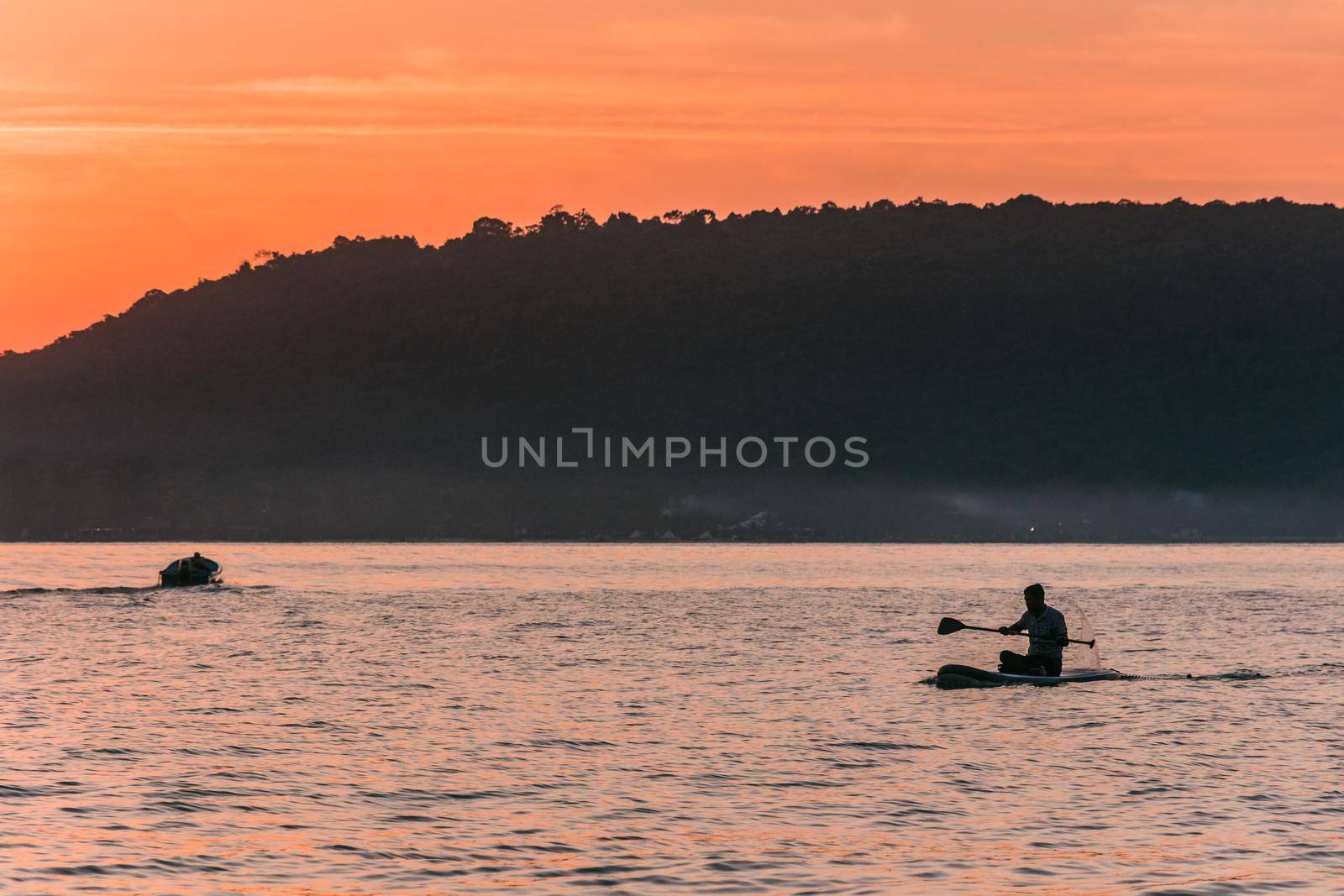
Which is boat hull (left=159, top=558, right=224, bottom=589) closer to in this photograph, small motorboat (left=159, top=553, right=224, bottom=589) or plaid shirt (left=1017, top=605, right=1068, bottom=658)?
small motorboat (left=159, top=553, right=224, bottom=589)

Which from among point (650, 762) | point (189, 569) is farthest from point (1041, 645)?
point (189, 569)

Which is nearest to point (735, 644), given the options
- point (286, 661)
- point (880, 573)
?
point (286, 661)

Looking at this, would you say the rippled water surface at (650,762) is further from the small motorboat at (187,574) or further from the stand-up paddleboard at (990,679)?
the small motorboat at (187,574)

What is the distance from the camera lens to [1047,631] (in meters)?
40.4

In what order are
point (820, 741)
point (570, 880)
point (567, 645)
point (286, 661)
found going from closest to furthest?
point (570, 880)
point (820, 741)
point (286, 661)
point (567, 645)

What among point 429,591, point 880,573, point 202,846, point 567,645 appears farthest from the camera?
point 880,573

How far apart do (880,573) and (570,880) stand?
11467cm

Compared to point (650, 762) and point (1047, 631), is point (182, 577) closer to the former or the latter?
point (1047, 631)

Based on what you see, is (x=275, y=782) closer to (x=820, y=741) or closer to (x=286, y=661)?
(x=820, y=741)

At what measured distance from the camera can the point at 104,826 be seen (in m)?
24.5

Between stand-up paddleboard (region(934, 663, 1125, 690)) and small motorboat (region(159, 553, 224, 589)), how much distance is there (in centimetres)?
5807

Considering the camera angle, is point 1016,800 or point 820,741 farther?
point 820,741

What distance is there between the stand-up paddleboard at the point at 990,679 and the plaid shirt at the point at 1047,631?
1.84 feet

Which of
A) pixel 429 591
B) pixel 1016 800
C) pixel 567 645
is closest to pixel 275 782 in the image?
pixel 1016 800
